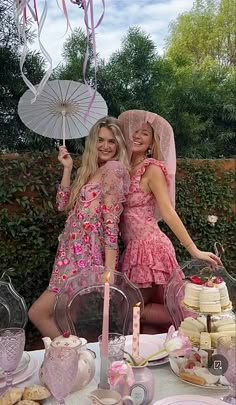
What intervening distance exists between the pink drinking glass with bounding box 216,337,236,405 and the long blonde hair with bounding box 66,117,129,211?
1.15 m

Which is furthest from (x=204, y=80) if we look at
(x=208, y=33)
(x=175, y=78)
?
(x=208, y=33)

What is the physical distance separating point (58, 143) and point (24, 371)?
2.08 meters

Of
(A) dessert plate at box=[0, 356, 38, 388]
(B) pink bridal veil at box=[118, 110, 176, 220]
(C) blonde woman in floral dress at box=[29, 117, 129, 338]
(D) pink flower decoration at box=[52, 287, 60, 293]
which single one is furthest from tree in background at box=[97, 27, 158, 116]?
→ (A) dessert plate at box=[0, 356, 38, 388]

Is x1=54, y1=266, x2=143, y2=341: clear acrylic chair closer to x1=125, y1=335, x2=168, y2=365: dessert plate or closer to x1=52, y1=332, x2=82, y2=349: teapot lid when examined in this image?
x1=125, y1=335, x2=168, y2=365: dessert plate

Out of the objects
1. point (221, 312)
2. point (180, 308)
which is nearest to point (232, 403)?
point (221, 312)

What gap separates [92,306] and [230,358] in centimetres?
53

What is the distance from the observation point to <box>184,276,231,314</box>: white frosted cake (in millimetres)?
1146

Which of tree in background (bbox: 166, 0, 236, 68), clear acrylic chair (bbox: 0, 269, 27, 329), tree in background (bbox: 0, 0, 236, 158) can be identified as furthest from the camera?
tree in background (bbox: 166, 0, 236, 68)

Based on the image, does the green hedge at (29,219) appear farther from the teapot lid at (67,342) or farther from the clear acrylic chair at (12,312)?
the teapot lid at (67,342)

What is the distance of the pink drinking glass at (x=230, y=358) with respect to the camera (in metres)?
0.94

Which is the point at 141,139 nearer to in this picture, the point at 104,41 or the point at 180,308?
the point at 180,308

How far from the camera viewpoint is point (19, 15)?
1249 millimetres

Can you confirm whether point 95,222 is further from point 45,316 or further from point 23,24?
point 23,24

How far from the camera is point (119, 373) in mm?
926
